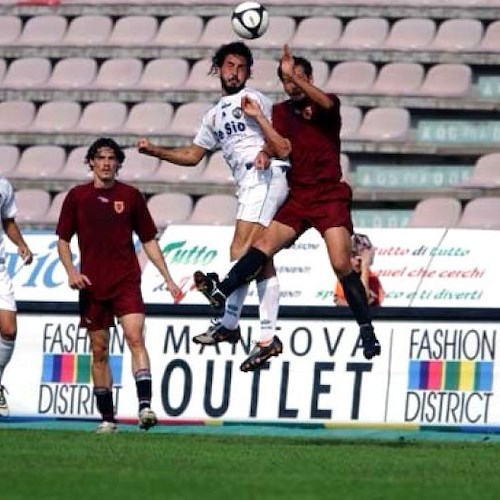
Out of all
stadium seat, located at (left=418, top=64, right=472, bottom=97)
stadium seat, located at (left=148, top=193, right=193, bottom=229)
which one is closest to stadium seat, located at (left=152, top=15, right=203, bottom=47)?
stadium seat, located at (left=148, top=193, right=193, bottom=229)

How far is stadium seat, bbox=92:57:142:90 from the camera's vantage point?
83.8ft

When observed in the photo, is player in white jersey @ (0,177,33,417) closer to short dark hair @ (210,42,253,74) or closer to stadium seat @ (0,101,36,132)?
short dark hair @ (210,42,253,74)

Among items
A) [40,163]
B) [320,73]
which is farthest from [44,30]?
[320,73]

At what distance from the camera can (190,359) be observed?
1698cm

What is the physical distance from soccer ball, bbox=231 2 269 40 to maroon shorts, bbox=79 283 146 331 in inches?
75.5

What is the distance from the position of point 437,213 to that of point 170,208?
3.05 meters

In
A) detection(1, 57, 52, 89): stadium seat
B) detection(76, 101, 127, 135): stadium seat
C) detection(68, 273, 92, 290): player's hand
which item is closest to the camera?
detection(68, 273, 92, 290): player's hand

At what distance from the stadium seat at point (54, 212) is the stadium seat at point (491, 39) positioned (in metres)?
4.81

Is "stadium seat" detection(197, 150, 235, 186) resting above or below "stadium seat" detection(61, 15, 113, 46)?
below

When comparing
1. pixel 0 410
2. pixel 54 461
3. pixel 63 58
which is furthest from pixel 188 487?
pixel 63 58

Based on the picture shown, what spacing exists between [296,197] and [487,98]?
9.66m

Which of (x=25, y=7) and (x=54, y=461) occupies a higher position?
(x=25, y=7)

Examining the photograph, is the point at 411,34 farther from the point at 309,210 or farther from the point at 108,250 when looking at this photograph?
the point at 309,210

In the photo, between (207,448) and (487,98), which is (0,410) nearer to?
(207,448)
